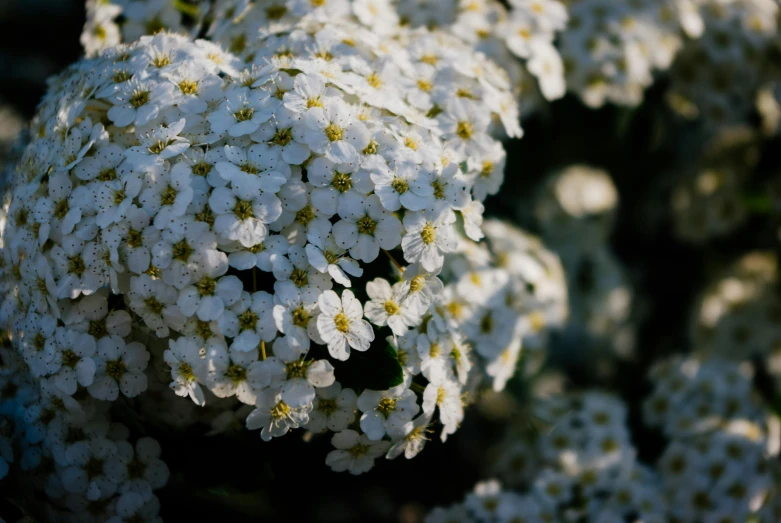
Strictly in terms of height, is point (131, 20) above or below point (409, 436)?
above

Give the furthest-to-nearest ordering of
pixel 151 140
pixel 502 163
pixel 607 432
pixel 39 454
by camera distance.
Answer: pixel 607 432 → pixel 502 163 → pixel 39 454 → pixel 151 140

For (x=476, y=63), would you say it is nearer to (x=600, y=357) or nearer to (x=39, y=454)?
(x=39, y=454)

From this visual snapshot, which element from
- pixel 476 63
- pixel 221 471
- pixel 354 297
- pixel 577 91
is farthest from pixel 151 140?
pixel 577 91

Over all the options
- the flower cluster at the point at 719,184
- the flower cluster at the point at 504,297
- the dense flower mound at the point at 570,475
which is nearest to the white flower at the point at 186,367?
the flower cluster at the point at 504,297

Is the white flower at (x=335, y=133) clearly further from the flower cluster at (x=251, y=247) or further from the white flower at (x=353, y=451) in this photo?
the white flower at (x=353, y=451)

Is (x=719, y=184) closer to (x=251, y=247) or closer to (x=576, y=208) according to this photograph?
(x=576, y=208)

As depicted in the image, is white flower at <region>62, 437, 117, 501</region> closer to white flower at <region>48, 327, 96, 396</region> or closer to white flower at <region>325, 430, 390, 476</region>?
white flower at <region>48, 327, 96, 396</region>

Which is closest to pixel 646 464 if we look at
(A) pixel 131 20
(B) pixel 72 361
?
(B) pixel 72 361

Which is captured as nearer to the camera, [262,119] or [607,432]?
[262,119]
